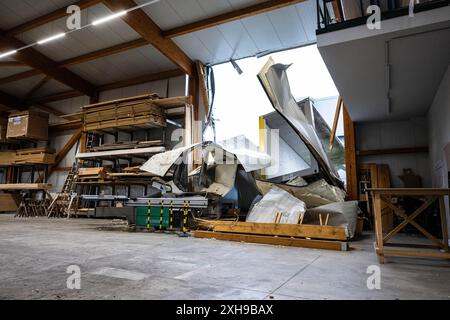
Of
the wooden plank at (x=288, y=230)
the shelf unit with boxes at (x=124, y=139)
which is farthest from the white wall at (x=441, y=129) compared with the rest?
the shelf unit with boxes at (x=124, y=139)

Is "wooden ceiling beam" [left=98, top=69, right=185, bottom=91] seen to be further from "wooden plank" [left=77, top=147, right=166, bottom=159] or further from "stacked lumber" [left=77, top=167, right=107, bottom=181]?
"stacked lumber" [left=77, top=167, right=107, bottom=181]

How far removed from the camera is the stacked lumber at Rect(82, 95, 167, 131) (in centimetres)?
1007

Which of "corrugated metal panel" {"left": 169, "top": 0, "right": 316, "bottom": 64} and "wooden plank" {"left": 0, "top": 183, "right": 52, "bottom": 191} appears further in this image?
"wooden plank" {"left": 0, "top": 183, "right": 52, "bottom": 191}

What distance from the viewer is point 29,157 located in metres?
12.9

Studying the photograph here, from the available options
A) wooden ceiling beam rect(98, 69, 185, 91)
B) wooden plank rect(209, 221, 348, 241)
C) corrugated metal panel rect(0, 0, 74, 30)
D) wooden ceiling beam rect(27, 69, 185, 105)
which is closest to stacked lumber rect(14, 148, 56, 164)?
wooden ceiling beam rect(27, 69, 185, 105)

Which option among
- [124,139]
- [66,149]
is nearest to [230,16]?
[124,139]

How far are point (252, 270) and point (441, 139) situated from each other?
15.5 feet

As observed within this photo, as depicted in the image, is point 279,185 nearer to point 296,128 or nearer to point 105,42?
point 296,128

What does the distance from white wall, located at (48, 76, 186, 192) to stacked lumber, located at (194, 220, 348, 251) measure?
674 cm

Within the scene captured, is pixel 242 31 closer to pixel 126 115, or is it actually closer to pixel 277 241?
pixel 126 115

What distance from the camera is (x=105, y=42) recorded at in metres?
9.77

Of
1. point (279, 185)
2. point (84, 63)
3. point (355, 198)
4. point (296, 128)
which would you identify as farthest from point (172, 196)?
point (84, 63)

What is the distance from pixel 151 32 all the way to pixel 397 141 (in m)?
7.51

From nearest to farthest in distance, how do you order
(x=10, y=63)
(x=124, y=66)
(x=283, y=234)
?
(x=283, y=234) → (x=10, y=63) → (x=124, y=66)
